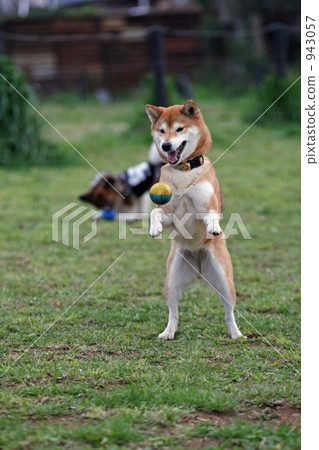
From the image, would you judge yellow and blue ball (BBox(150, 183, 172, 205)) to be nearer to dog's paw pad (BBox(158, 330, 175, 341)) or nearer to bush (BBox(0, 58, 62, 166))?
dog's paw pad (BBox(158, 330, 175, 341))

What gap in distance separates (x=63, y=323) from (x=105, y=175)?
3.77 meters

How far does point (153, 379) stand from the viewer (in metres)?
3.51

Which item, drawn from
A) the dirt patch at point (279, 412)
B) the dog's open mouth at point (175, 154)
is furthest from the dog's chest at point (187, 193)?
the dirt patch at point (279, 412)

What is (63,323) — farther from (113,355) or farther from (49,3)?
(49,3)

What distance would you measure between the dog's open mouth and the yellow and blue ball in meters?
0.18

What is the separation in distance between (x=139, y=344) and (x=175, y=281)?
48cm

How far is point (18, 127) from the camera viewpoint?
10555 millimetres

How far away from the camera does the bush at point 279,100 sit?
1294 centimetres

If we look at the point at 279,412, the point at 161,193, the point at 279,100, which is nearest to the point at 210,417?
the point at 279,412

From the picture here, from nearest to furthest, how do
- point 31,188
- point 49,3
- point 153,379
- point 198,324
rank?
point 153,379, point 198,324, point 31,188, point 49,3

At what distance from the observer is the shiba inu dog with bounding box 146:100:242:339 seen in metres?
4.04

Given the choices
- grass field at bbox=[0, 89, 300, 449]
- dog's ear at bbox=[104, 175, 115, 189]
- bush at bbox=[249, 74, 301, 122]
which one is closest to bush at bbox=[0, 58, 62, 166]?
grass field at bbox=[0, 89, 300, 449]
